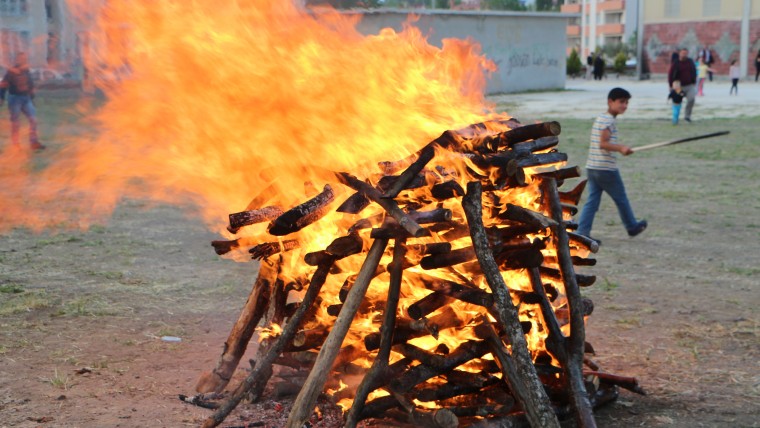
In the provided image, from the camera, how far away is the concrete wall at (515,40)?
3997cm

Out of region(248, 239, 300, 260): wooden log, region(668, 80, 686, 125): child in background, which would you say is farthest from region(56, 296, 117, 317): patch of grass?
region(668, 80, 686, 125): child in background

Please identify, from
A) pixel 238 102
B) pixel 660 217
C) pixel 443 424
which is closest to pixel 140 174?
pixel 660 217

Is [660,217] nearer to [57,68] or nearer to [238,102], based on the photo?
[238,102]

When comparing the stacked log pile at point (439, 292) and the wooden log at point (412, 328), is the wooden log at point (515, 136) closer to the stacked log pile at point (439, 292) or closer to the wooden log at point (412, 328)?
the stacked log pile at point (439, 292)

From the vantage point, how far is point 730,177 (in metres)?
15.6

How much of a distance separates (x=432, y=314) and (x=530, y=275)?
0.64 m

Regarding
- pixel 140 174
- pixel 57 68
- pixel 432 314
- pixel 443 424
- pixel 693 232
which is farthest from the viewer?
pixel 57 68

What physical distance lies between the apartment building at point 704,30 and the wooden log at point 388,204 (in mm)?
57876

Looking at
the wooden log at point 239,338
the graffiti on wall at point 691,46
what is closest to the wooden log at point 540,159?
the wooden log at point 239,338

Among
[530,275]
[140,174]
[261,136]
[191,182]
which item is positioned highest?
[261,136]

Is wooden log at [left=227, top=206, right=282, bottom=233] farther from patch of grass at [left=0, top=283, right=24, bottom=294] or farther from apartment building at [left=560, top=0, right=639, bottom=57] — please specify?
apartment building at [left=560, top=0, right=639, bottom=57]

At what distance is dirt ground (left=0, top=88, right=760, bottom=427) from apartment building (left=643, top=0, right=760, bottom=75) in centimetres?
5007

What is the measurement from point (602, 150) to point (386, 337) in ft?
20.1

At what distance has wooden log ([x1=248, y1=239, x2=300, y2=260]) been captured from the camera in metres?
5.30
